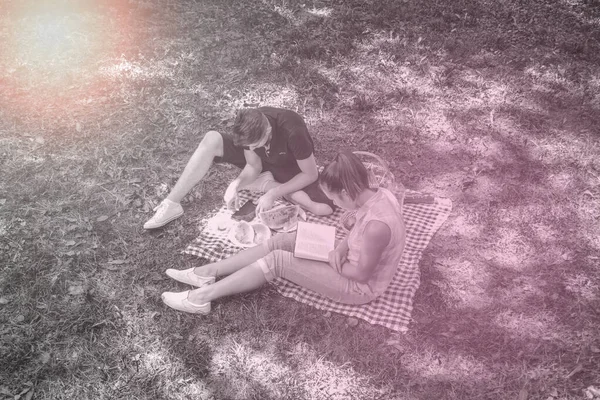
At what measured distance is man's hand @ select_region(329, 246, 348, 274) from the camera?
3.63 m

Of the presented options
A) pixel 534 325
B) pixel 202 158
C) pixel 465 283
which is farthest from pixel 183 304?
pixel 534 325

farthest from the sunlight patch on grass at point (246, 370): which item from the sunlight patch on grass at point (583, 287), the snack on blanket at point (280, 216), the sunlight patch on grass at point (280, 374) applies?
the sunlight patch on grass at point (583, 287)

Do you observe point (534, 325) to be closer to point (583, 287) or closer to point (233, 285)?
point (583, 287)

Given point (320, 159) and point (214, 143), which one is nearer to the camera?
point (214, 143)

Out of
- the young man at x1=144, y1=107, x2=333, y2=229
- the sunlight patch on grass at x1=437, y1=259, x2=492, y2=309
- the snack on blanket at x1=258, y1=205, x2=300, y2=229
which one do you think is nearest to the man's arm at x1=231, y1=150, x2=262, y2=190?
the young man at x1=144, y1=107, x2=333, y2=229

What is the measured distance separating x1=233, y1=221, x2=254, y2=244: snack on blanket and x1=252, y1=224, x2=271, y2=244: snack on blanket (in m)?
0.05

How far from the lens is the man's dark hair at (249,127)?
3.94 m

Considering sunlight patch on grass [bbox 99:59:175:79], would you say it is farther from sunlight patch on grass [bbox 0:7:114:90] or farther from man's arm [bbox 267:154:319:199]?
man's arm [bbox 267:154:319:199]

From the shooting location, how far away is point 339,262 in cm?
363

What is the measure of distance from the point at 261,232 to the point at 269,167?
0.70 meters

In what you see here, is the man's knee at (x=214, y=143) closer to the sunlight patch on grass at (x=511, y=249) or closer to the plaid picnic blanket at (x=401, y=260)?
the plaid picnic blanket at (x=401, y=260)

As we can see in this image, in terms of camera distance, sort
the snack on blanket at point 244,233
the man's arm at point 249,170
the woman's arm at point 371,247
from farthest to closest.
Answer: the man's arm at point 249,170 < the snack on blanket at point 244,233 < the woman's arm at point 371,247

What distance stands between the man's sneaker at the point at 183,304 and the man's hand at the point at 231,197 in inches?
45.9

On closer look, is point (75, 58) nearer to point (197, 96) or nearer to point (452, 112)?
point (197, 96)
